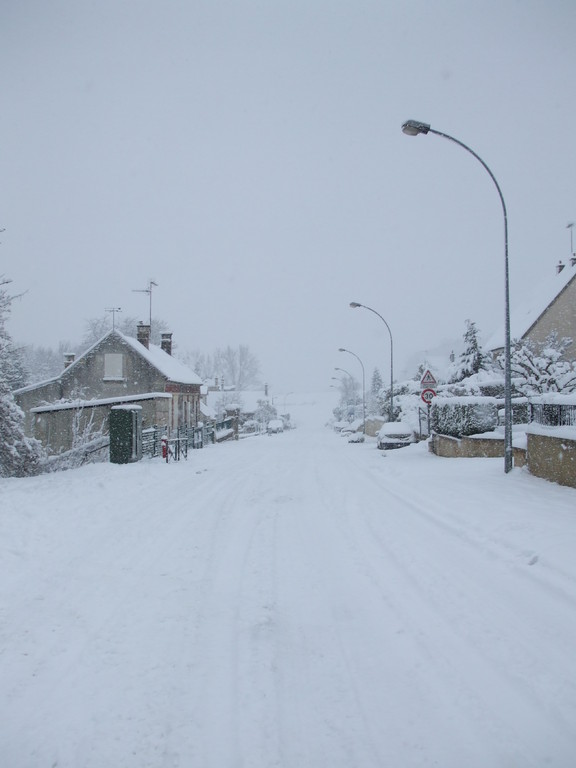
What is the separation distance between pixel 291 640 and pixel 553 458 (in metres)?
7.66

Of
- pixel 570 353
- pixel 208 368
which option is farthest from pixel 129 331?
pixel 208 368

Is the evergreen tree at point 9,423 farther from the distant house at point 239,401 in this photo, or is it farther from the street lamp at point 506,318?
the distant house at point 239,401

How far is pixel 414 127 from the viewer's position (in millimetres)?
10297

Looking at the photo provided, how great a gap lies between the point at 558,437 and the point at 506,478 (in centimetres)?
181

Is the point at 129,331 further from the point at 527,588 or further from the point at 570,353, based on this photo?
the point at 527,588

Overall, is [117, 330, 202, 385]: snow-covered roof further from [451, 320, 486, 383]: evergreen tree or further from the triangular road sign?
[451, 320, 486, 383]: evergreen tree

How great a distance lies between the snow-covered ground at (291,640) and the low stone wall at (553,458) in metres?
1.01

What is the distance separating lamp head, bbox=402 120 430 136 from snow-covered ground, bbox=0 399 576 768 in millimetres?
7859

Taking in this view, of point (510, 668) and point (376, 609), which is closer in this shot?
point (510, 668)

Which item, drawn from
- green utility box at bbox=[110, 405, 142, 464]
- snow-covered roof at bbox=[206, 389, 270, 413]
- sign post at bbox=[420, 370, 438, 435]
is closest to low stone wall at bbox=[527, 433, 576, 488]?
sign post at bbox=[420, 370, 438, 435]

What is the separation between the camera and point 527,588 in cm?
A: 467

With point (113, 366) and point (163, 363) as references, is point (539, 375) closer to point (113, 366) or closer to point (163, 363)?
point (163, 363)

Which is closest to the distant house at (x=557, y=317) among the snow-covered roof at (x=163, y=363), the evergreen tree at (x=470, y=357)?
the evergreen tree at (x=470, y=357)

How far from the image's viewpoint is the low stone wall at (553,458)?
344 inches
